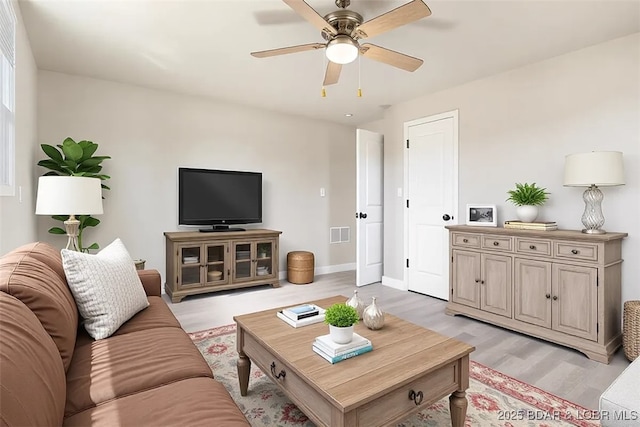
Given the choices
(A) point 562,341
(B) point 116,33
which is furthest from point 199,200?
(A) point 562,341

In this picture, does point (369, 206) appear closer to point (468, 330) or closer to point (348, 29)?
point (468, 330)

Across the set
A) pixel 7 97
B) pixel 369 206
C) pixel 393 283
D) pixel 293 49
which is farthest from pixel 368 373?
pixel 369 206

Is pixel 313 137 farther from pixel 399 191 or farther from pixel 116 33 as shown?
pixel 116 33

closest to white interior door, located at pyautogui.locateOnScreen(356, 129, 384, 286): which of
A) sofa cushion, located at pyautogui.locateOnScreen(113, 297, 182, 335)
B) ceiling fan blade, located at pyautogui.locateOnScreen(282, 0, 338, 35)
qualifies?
ceiling fan blade, located at pyautogui.locateOnScreen(282, 0, 338, 35)

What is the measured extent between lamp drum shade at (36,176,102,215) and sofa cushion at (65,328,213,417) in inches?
51.4

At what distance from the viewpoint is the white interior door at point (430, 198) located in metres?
3.85

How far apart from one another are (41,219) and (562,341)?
4783 millimetres

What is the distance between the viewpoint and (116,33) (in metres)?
2.62

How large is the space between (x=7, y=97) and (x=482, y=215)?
3909 millimetres

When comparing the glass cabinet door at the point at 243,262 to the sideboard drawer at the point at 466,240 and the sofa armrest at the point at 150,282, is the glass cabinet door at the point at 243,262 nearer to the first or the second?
the sofa armrest at the point at 150,282

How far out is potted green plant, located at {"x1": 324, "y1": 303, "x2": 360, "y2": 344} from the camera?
4.69 feet

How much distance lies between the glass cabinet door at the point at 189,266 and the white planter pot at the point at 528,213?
10.9ft

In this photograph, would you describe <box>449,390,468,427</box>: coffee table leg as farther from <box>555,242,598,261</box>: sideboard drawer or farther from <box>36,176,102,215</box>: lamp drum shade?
<box>36,176,102,215</box>: lamp drum shade

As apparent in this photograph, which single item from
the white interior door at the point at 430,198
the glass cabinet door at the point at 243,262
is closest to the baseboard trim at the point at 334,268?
the glass cabinet door at the point at 243,262
